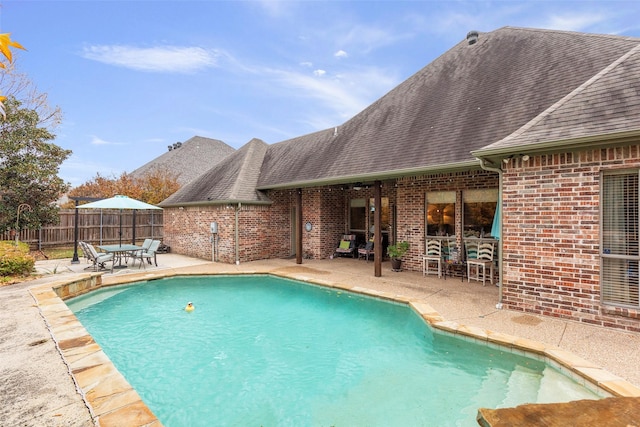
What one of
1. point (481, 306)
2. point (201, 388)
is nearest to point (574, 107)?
point (481, 306)

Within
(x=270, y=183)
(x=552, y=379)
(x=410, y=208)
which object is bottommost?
(x=552, y=379)

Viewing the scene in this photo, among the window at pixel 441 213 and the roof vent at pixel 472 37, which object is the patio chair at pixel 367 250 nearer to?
the window at pixel 441 213

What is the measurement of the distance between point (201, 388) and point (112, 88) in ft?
65.1

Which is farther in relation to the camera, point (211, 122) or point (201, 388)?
point (211, 122)

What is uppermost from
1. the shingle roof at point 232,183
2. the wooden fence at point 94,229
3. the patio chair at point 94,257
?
the shingle roof at point 232,183

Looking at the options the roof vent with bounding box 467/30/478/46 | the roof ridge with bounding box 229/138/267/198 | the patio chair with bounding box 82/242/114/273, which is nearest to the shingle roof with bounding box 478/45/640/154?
the roof vent with bounding box 467/30/478/46

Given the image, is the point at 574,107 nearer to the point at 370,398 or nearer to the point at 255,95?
the point at 370,398

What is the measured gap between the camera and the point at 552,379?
3.86 metres

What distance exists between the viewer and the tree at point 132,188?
73.7 feet

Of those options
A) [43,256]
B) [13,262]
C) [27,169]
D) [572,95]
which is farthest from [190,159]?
[572,95]

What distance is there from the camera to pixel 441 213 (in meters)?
9.62

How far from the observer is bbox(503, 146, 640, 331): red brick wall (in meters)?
5.12

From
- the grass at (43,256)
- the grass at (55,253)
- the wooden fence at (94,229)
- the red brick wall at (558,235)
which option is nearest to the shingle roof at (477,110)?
the red brick wall at (558,235)

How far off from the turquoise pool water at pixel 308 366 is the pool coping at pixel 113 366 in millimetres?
153
